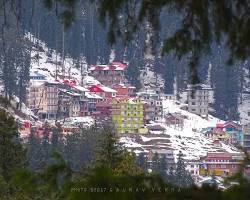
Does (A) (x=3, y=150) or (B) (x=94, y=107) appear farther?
(B) (x=94, y=107)

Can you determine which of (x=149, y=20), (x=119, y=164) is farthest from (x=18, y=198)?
(x=149, y=20)

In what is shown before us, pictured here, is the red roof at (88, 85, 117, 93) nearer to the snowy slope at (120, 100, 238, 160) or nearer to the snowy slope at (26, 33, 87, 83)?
the snowy slope at (26, 33, 87, 83)

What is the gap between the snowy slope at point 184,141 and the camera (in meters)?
57.3

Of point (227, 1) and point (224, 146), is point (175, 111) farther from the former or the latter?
point (227, 1)

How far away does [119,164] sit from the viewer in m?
9.12

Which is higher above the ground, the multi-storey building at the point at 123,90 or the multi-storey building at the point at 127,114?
the multi-storey building at the point at 123,90

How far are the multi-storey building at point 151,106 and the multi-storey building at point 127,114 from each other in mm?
1371

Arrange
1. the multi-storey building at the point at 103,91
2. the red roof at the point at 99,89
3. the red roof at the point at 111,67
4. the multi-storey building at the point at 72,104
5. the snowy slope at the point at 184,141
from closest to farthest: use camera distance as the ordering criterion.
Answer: the snowy slope at the point at 184,141 < the multi-storey building at the point at 72,104 < the multi-storey building at the point at 103,91 < the red roof at the point at 99,89 < the red roof at the point at 111,67

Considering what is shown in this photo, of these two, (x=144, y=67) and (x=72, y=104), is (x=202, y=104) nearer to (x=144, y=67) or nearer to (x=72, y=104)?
(x=144, y=67)

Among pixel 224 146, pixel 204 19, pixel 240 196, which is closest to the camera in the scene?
pixel 240 196

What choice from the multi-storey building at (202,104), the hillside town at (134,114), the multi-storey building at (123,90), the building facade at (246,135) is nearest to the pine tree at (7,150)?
the hillside town at (134,114)

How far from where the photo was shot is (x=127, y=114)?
66.2 meters

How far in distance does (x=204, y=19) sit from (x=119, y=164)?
7.27 meters

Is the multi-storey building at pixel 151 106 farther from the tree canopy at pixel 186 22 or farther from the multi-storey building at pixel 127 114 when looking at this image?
the tree canopy at pixel 186 22
